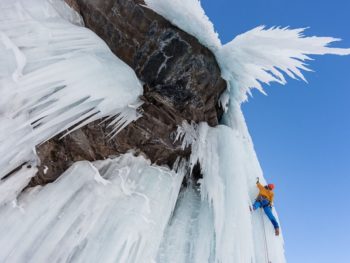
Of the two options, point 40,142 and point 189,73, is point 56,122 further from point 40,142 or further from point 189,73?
point 189,73

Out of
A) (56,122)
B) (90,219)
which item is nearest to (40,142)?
(56,122)

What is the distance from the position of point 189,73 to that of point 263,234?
304 centimetres

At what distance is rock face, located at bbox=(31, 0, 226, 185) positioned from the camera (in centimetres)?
621

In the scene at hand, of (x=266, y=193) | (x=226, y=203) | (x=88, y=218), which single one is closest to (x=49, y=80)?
(x=88, y=218)

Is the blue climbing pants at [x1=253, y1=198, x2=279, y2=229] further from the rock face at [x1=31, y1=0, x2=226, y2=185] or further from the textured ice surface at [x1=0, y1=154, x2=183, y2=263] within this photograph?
the textured ice surface at [x1=0, y1=154, x2=183, y2=263]

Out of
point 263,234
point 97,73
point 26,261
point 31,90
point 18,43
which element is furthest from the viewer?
point 263,234

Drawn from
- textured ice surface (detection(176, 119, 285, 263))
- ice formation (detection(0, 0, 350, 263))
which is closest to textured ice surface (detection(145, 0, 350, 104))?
ice formation (detection(0, 0, 350, 263))

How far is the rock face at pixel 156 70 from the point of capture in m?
6.21

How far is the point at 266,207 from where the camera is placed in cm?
643

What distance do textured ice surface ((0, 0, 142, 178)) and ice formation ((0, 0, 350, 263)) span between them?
0.06 ft

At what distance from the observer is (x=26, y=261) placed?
4.30m

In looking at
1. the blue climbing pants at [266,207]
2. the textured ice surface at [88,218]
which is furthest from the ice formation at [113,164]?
the blue climbing pants at [266,207]

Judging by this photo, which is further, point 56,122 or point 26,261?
point 56,122

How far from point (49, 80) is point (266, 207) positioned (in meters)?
4.19
